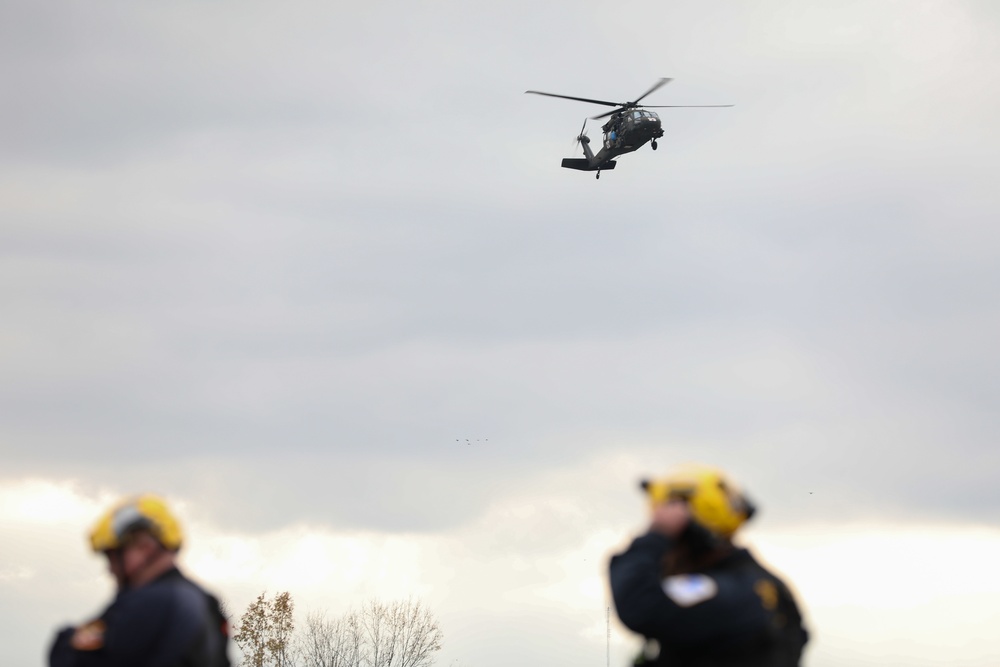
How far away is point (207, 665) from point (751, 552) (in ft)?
8.28

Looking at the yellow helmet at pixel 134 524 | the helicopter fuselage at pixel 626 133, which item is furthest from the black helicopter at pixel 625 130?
the yellow helmet at pixel 134 524

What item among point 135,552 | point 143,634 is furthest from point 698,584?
point 135,552

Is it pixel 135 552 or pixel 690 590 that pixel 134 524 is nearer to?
pixel 135 552

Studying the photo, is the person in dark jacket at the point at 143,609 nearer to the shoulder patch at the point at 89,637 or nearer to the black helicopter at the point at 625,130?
the shoulder patch at the point at 89,637

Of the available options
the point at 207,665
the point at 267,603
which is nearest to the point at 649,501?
the point at 207,665

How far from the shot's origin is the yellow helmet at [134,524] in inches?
245

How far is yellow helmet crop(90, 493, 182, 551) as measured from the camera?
6.23m

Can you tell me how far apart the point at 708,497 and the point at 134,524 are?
2.58 m

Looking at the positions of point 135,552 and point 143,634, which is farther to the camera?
point 135,552

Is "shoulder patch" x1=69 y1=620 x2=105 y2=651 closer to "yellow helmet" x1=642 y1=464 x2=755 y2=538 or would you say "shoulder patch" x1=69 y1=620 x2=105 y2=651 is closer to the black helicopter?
"yellow helmet" x1=642 y1=464 x2=755 y2=538

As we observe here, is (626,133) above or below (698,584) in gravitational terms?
above

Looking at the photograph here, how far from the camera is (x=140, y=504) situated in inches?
248

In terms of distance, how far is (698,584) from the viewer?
227 inches

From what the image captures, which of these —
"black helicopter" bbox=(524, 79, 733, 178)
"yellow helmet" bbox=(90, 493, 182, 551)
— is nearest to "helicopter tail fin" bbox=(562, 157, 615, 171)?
"black helicopter" bbox=(524, 79, 733, 178)
